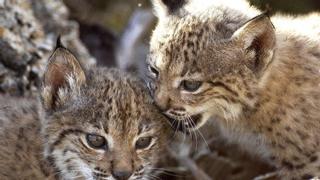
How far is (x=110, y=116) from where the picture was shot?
6367mm

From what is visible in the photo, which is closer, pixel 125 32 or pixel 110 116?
pixel 110 116

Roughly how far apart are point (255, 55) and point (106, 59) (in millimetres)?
3257

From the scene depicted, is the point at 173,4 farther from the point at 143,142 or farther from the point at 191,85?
the point at 143,142

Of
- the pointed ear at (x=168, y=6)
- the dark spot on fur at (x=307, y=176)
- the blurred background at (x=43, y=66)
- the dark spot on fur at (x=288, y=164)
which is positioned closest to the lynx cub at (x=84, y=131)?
the blurred background at (x=43, y=66)

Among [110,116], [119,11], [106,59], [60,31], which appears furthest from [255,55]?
[119,11]

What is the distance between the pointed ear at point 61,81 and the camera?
6445 mm

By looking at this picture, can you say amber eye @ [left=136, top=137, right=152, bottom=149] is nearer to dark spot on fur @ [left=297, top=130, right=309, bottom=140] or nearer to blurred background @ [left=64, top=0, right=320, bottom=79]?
dark spot on fur @ [left=297, top=130, right=309, bottom=140]

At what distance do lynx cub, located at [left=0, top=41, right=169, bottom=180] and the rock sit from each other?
0.95 metres

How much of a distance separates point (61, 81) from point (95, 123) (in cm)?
48

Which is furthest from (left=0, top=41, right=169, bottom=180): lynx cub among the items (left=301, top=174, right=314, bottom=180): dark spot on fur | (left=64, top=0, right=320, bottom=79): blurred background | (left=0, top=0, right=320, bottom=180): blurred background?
(left=64, top=0, right=320, bottom=79): blurred background

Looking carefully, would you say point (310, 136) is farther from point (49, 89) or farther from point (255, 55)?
point (49, 89)

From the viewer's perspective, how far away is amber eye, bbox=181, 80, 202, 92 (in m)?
6.66

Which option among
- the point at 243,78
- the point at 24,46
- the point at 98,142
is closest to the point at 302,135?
the point at 243,78

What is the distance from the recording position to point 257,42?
22.0ft
